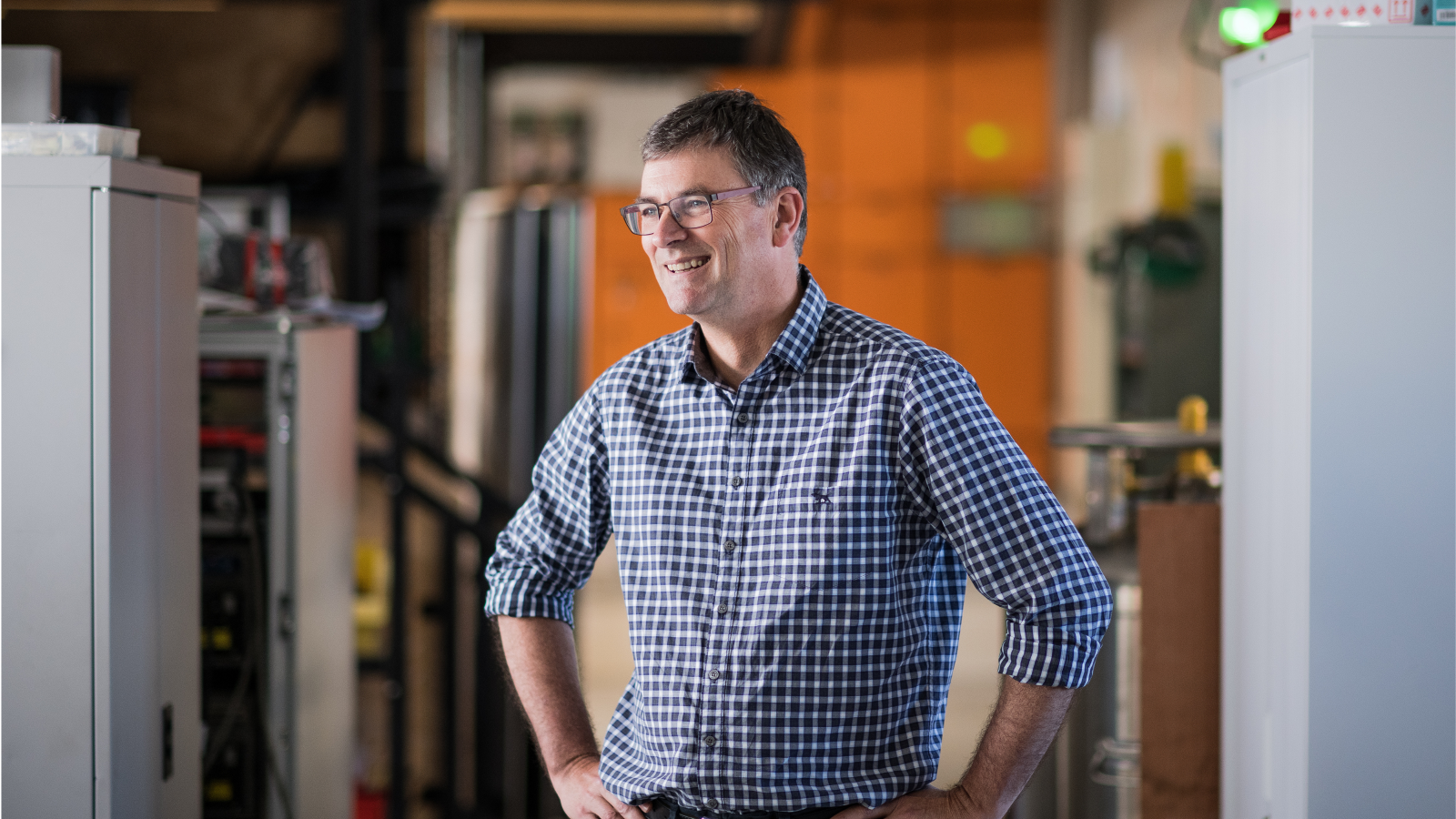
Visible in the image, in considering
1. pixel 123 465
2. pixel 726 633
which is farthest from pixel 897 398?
pixel 123 465

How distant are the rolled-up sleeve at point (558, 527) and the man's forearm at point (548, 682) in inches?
0.9

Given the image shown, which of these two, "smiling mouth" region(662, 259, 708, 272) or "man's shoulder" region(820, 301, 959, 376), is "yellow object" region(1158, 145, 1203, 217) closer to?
"man's shoulder" region(820, 301, 959, 376)

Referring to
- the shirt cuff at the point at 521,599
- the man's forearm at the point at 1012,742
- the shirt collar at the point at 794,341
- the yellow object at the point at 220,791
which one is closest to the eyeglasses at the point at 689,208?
the shirt collar at the point at 794,341

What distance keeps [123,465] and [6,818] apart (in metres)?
0.46

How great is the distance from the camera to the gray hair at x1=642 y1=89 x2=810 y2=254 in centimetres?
137

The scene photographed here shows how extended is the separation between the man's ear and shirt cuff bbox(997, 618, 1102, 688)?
496mm

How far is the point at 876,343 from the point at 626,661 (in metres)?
4.48

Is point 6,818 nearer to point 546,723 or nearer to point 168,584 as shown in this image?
point 168,584

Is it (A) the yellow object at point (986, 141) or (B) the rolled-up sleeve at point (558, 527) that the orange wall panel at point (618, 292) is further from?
(B) the rolled-up sleeve at point (558, 527)

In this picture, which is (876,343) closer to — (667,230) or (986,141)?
(667,230)

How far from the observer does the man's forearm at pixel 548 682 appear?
5.10ft

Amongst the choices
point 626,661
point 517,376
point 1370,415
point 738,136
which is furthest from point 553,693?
point 626,661

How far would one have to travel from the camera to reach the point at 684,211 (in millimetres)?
1372

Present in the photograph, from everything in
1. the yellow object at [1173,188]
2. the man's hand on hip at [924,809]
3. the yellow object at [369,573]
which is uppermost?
the yellow object at [1173,188]
